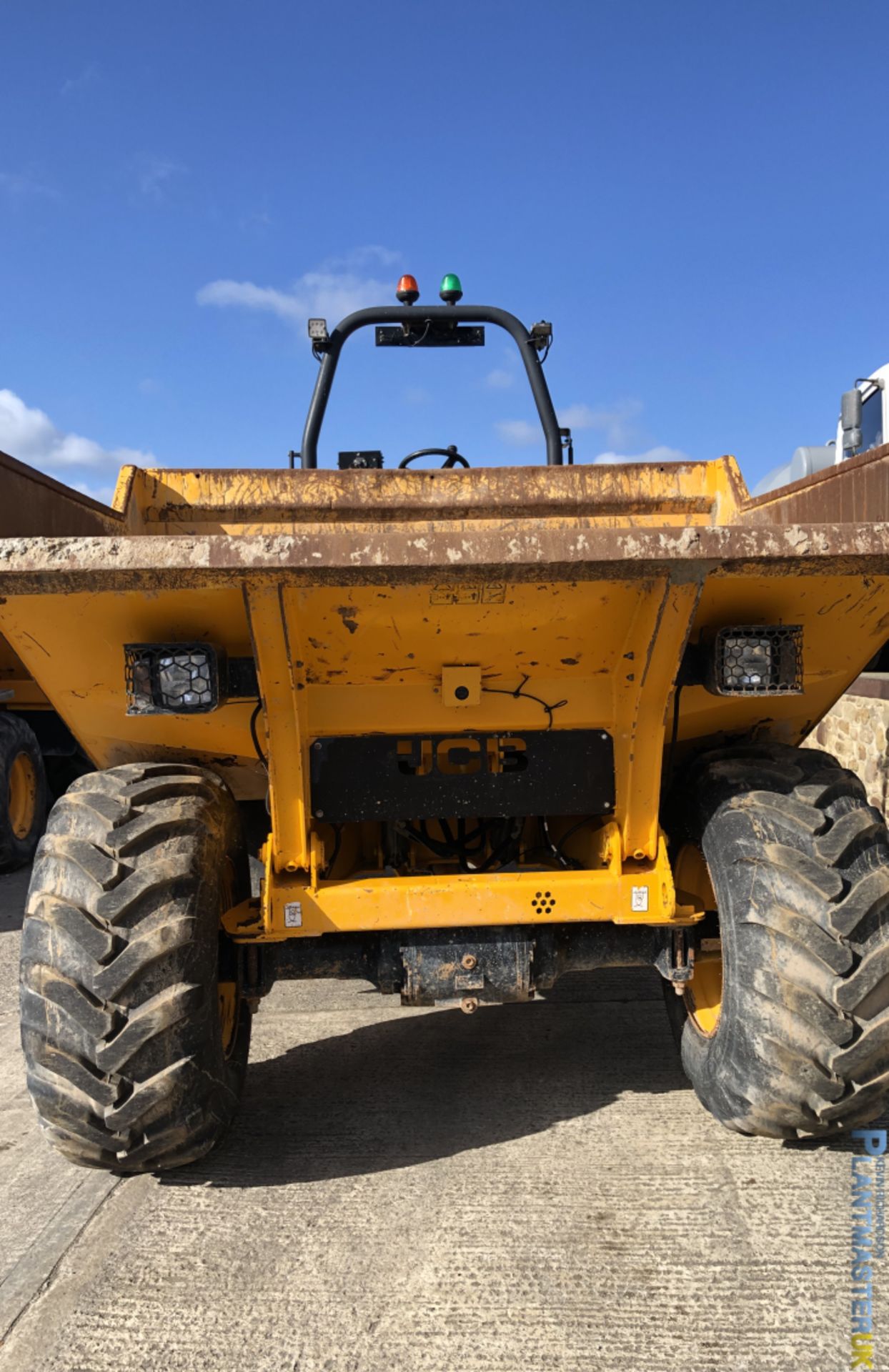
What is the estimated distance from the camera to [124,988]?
2.16 metres


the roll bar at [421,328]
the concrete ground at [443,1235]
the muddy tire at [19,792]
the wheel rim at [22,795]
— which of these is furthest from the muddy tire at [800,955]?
the wheel rim at [22,795]

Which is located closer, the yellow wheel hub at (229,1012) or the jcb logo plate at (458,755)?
the jcb logo plate at (458,755)

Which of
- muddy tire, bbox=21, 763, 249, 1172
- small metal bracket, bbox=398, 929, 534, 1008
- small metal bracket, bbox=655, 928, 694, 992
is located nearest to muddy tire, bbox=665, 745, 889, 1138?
small metal bracket, bbox=655, 928, 694, 992

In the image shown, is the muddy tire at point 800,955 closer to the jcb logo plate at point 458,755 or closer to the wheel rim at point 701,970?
the wheel rim at point 701,970

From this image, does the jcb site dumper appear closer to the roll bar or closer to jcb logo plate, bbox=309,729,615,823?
jcb logo plate, bbox=309,729,615,823

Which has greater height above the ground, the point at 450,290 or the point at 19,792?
the point at 450,290

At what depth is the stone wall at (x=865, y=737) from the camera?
17.2 feet

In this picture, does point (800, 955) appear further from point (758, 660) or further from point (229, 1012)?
point (229, 1012)

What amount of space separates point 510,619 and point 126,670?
0.95 metres

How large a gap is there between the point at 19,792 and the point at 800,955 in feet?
18.8

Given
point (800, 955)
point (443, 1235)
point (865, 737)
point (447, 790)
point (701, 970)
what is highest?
point (447, 790)

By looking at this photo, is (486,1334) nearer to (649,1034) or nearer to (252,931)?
(252,931)

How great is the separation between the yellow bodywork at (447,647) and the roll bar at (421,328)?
286 centimetres

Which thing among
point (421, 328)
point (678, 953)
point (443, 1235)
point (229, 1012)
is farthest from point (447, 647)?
point (421, 328)
